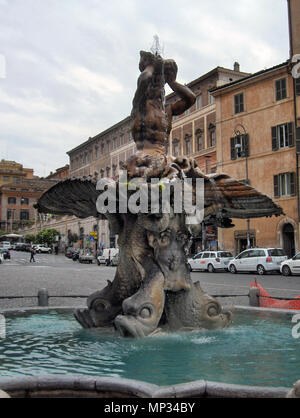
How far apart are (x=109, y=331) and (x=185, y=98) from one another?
3439 millimetres

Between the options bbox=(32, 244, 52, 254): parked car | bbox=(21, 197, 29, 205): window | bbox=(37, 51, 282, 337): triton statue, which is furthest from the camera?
bbox=(21, 197, 29, 205): window

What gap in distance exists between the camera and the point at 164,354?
487cm

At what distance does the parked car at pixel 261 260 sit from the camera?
26094mm

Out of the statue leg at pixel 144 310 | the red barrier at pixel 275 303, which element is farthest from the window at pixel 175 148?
the statue leg at pixel 144 310

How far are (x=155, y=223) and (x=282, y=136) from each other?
30.5m

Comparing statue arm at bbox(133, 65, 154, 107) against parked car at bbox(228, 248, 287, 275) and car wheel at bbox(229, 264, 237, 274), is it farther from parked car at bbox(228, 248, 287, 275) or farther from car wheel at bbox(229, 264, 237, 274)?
car wheel at bbox(229, 264, 237, 274)

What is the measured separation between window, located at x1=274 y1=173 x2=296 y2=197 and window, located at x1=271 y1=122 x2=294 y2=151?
2.11m

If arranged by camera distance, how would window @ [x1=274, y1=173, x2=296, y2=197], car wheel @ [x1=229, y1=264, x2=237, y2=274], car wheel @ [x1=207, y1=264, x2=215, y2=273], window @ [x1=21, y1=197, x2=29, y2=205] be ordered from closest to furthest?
1. car wheel @ [x1=229, y1=264, x2=237, y2=274]
2. car wheel @ [x1=207, y1=264, x2=215, y2=273]
3. window @ [x1=274, y1=173, x2=296, y2=197]
4. window @ [x1=21, y1=197, x2=29, y2=205]

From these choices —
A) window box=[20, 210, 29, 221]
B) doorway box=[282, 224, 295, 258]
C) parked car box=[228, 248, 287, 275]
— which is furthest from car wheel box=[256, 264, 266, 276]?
window box=[20, 210, 29, 221]

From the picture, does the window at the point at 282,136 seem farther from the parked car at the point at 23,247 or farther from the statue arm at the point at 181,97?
the parked car at the point at 23,247

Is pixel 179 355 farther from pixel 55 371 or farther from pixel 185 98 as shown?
pixel 185 98

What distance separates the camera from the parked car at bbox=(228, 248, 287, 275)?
85.6 ft

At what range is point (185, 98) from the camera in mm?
7082

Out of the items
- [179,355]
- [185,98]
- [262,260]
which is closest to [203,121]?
[262,260]
